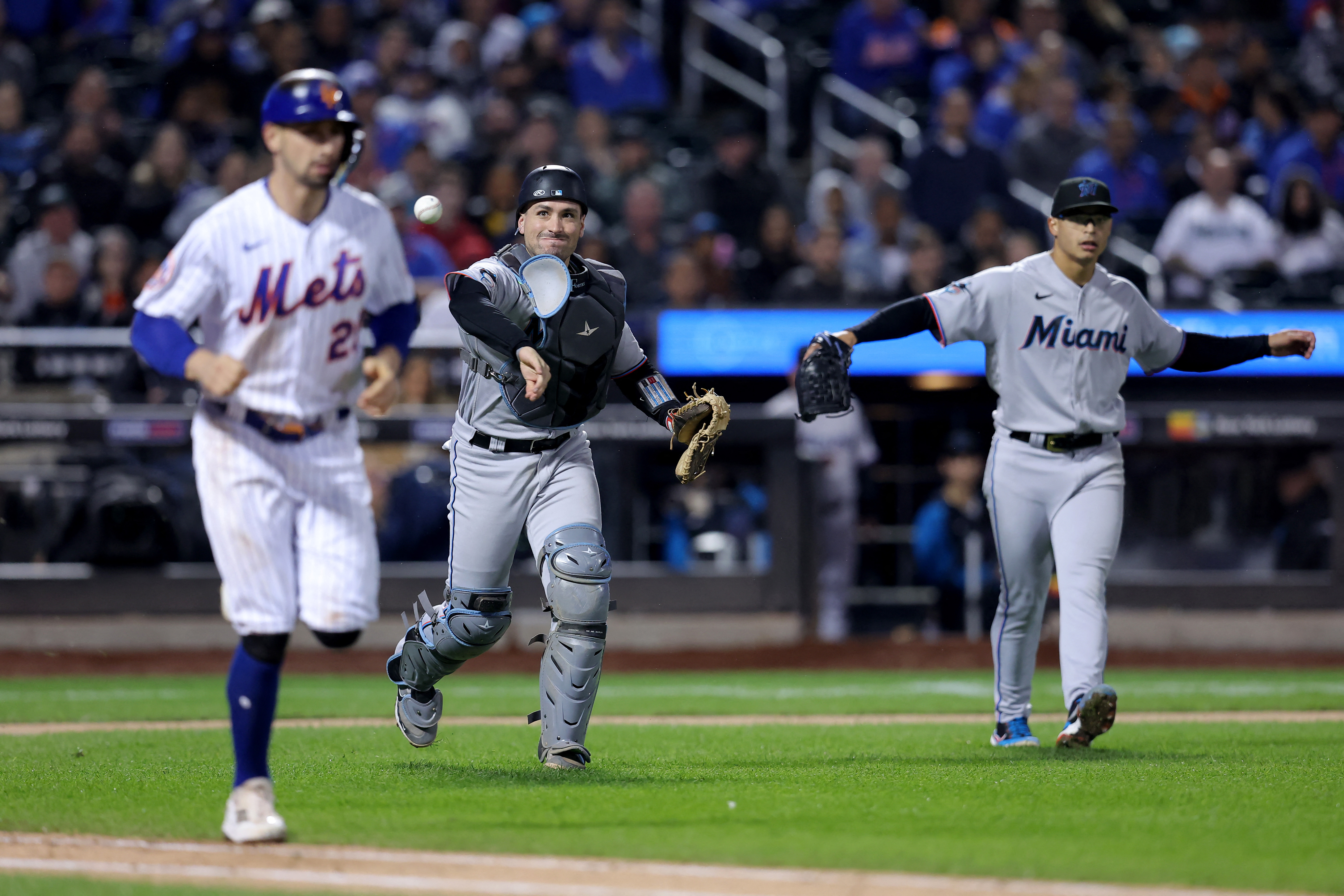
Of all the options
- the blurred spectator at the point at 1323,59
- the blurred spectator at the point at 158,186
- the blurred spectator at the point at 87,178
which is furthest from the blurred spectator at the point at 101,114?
the blurred spectator at the point at 1323,59

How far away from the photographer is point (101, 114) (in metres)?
13.9

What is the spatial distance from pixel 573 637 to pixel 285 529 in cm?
136

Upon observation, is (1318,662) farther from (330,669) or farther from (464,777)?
(464,777)

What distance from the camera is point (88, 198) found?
1346 centimetres

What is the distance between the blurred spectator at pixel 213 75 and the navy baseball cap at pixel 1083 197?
9742 mm

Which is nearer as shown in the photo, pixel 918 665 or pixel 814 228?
pixel 918 665

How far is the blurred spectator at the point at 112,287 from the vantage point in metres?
12.0

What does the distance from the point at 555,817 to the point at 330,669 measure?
22.7 ft

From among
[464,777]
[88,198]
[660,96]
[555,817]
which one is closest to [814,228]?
[660,96]

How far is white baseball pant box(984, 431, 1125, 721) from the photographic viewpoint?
619 cm

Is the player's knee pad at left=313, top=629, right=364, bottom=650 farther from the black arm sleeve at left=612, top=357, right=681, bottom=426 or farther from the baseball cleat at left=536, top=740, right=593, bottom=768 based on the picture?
the black arm sleeve at left=612, top=357, right=681, bottom=426

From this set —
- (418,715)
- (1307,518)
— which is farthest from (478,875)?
(1307,518)

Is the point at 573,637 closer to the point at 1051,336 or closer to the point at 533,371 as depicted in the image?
→ the point at 533,371

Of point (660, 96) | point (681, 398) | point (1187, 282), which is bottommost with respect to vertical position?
point (681, 398)
